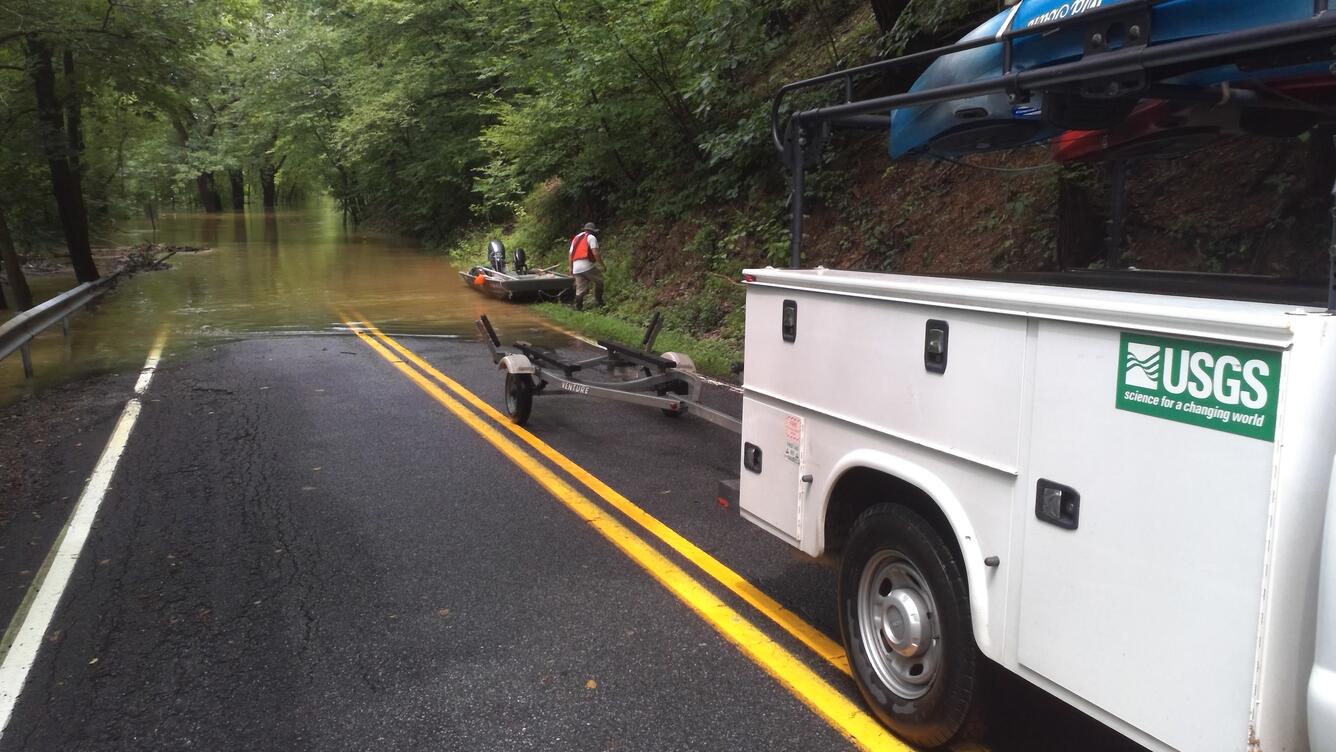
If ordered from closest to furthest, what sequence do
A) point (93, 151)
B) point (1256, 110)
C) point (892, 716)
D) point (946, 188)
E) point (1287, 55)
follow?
point (1287, 55) < point (892, 716) < point (1256, 110) < point (946, 188) < point (93, 151)

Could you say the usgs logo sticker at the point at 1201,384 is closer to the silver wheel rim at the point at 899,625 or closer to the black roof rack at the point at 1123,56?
the black roof rack at the point at 1123,56

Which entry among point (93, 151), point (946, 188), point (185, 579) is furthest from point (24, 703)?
point (93, 151)

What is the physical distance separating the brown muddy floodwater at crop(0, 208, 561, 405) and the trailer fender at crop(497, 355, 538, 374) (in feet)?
16.5

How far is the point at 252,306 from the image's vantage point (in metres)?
17.6

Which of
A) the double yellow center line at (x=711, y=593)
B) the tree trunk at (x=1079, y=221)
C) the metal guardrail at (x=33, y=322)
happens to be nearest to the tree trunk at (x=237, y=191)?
the metal guardrail at (x=33, y=322)

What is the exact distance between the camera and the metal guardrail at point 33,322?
980cm

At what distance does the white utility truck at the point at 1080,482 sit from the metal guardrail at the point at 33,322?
9330mm

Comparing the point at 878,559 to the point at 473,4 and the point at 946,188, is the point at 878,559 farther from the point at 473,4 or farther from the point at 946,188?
the point at 473,4

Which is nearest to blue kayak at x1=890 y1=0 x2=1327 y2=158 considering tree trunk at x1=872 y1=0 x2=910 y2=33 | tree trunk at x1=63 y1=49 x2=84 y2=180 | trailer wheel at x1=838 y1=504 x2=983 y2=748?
trailer wheel at x1=838 y1=504 x2=983 y2=748

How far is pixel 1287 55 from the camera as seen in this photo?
107 inches

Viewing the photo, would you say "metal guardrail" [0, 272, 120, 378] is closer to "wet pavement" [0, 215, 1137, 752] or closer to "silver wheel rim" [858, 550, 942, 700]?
"wet pavement" [0, 215, 1137, 752]

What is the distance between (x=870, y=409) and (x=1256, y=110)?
1.96m

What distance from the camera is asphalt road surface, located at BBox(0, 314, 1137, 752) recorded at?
3.58m

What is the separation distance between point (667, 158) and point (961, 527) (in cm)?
1648
